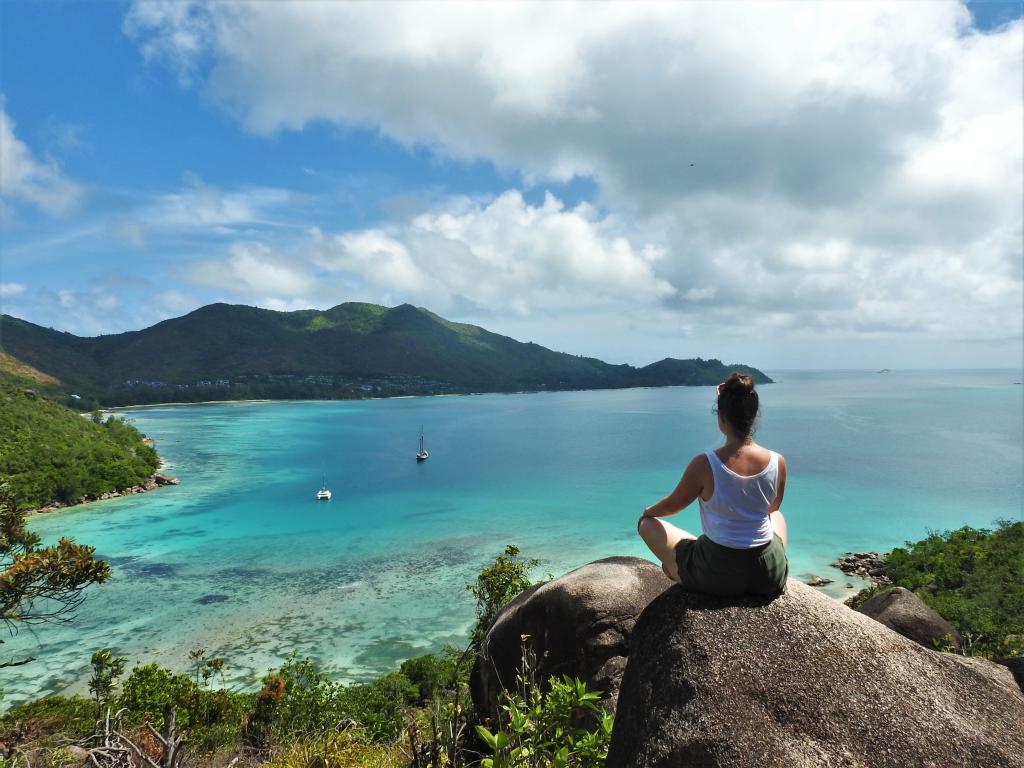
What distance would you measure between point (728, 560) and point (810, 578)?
3974cm

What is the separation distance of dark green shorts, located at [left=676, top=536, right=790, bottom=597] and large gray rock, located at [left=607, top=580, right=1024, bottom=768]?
0.34 feet

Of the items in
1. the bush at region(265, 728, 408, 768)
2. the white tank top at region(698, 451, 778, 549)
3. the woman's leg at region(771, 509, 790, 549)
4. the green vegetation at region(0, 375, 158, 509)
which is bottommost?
the green vegetation at region(0, 375, 158, 509)

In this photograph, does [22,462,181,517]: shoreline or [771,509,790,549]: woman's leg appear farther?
[22,462,181,517]: shoreline

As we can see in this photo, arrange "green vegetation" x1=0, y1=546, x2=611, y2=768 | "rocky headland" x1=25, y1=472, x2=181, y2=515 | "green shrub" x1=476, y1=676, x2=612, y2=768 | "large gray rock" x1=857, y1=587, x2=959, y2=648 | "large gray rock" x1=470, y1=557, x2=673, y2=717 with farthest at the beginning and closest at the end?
1. "rocky headland" x1=25, y1=472, x2=181, y2=515
2. "large gray rock" x1=857, y1=587, x2=959, y2=648
3. "large gray rock" x1=470, y1=557, x2=673, y2=717
4. "green vegetation" x1=0, y1=546, x2=611, y2=768
5. "green shrub" x1=476, y1=676, x2=612, y2=768

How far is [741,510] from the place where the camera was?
14.3ft

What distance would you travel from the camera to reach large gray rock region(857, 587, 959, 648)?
48.5ft

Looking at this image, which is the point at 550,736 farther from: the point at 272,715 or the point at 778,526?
the point at 272,715

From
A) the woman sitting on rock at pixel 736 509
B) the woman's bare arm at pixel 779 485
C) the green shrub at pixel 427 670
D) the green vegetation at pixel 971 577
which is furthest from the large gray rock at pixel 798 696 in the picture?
the green vegetation at pixel 971 577

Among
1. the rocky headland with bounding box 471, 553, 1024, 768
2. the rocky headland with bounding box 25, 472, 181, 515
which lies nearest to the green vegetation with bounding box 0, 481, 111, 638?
the rocky headland with bounding box 471, 553, 1024, 768

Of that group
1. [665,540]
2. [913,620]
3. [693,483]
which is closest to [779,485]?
[693,483]

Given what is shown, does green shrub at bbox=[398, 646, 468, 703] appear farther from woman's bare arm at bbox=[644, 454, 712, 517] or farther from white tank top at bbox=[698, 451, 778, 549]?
white tank top at bbox=[698, 451, 778, 549]

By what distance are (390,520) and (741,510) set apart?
5705 centimetres

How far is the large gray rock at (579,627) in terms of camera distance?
7945mm

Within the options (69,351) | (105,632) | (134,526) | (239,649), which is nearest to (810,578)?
(239,649)
